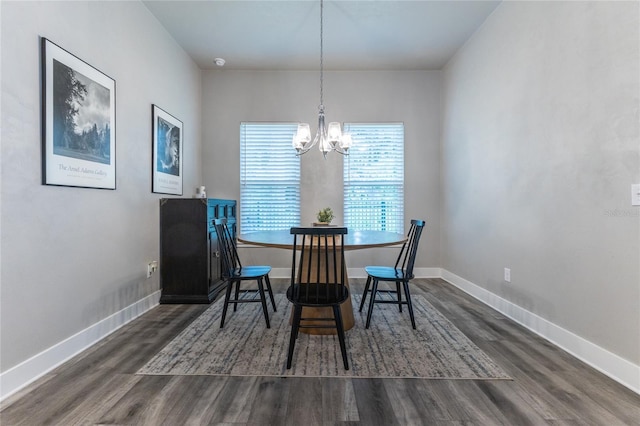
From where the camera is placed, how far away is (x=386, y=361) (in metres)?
1.89

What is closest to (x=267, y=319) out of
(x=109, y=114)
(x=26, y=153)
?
(x=26, y=153)

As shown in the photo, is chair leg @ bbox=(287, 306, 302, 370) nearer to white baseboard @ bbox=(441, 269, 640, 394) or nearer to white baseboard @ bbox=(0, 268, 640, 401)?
white baseboard @ bbox=(0, 268, 640, 401)

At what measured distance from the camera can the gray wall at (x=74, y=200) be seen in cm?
159

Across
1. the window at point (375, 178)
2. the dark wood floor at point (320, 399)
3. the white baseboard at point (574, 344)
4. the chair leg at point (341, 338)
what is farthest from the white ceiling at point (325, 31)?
the dark wood floor at point (320, 399)

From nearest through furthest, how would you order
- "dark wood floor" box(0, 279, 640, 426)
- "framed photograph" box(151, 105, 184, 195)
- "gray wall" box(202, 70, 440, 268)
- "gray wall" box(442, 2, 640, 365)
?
1. "dark wood floor" box(0, 279, 640, 426)
2. "gray wall" box(442, 2, 640, 365)
3. "framed photograph" box(151, 105, 184, 195)
4. "gray wall" box(202, 70, 440, 268)

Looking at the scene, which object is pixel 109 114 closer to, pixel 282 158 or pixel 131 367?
pixel 131 367

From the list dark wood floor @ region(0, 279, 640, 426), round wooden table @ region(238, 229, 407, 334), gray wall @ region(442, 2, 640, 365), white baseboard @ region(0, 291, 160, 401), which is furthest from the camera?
round wooden table @ region(238, 229, 407, 334)

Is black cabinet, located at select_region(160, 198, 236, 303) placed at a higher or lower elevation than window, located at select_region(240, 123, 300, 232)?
lower

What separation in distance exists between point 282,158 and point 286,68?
125 cm

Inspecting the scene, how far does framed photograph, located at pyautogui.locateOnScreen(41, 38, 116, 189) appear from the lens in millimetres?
1785

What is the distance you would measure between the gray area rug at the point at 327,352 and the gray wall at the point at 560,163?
77cm

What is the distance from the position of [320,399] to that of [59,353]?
1.70m

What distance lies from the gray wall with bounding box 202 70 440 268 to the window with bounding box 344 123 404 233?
109 mm

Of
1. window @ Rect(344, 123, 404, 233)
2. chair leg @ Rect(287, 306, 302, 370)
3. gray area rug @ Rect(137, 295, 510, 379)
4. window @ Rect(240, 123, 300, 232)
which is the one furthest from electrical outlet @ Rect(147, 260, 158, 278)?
window @ Rect(344, 123, 404, 233)
